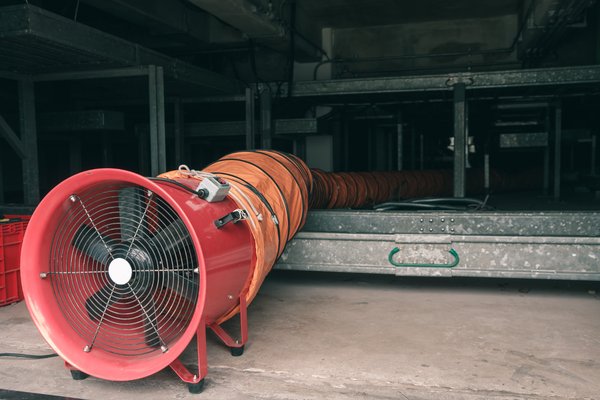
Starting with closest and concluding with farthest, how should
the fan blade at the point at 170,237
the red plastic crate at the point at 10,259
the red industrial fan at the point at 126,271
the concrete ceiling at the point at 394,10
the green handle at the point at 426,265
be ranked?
the red industrial fan at the point at 126,271, the fan blade at the point at 170,237, the green handle at the point at 426,265, the red plastic crate at the point at 10,259, the concrete ceiling at the point at 394,10

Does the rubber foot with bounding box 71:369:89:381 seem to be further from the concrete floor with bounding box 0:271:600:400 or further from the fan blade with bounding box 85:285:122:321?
the fan blade with bounding box 85:285:122:321

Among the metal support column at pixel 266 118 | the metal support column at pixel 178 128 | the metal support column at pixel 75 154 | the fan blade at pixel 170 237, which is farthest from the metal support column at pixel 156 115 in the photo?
the metal support column at pixel 75 154

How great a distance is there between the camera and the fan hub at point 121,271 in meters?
1.83

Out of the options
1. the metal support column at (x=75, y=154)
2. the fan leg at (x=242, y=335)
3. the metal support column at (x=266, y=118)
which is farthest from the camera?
the metal support column at (x=75, y=154)

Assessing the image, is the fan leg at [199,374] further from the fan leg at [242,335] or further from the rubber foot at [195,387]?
the fan leg at [242,335]

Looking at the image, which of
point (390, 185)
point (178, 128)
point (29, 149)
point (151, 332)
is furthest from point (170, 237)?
point (178, 128)

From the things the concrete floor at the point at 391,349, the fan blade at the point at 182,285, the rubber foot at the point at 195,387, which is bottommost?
the concrete floor at the point at 391,349

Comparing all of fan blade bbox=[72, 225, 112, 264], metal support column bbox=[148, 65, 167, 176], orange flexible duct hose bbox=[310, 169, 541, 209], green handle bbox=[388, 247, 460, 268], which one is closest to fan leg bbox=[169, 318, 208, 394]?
fan blade bbox=[72, 225, 112, 264]

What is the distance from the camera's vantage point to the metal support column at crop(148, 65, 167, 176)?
3787 mm

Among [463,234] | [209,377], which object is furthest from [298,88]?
[209,377]

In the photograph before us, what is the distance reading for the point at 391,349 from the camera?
2193 mm

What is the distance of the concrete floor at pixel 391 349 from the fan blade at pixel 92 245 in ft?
1.49

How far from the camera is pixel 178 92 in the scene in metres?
5.04

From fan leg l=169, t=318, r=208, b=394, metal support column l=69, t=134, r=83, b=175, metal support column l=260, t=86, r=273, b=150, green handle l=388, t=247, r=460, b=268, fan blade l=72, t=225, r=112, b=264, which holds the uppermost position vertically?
metal support column l=260, t=86, r=273, b=150
